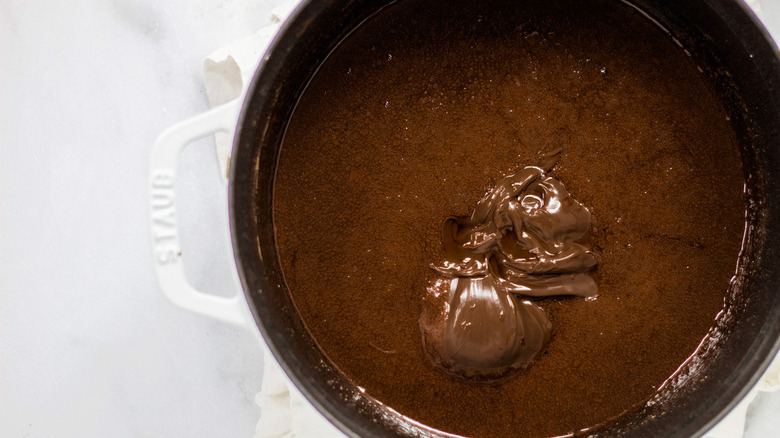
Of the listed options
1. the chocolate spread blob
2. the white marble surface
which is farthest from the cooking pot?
the white marble surface

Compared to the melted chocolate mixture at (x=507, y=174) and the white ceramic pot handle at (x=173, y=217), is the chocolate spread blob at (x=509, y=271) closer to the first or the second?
the melted chocolate mixture at (x=507, y=174)

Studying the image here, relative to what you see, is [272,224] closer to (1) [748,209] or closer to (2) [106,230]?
(2) [106,230]

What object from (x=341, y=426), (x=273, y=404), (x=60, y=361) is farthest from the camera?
(x=60, y=361)

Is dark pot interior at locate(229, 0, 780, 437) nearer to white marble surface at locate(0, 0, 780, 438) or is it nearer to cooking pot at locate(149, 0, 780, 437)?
cooking pot at locate(149, 0, 780, 437)

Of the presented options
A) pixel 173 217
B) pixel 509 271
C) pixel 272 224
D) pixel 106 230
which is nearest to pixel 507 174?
pixel 509 271

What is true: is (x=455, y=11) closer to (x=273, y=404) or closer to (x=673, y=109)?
(x=673, y=109)

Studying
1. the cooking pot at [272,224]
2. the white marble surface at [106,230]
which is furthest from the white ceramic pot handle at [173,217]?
the white marble surface at [106,230]

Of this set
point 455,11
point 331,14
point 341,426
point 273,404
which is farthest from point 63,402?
point 455,11
